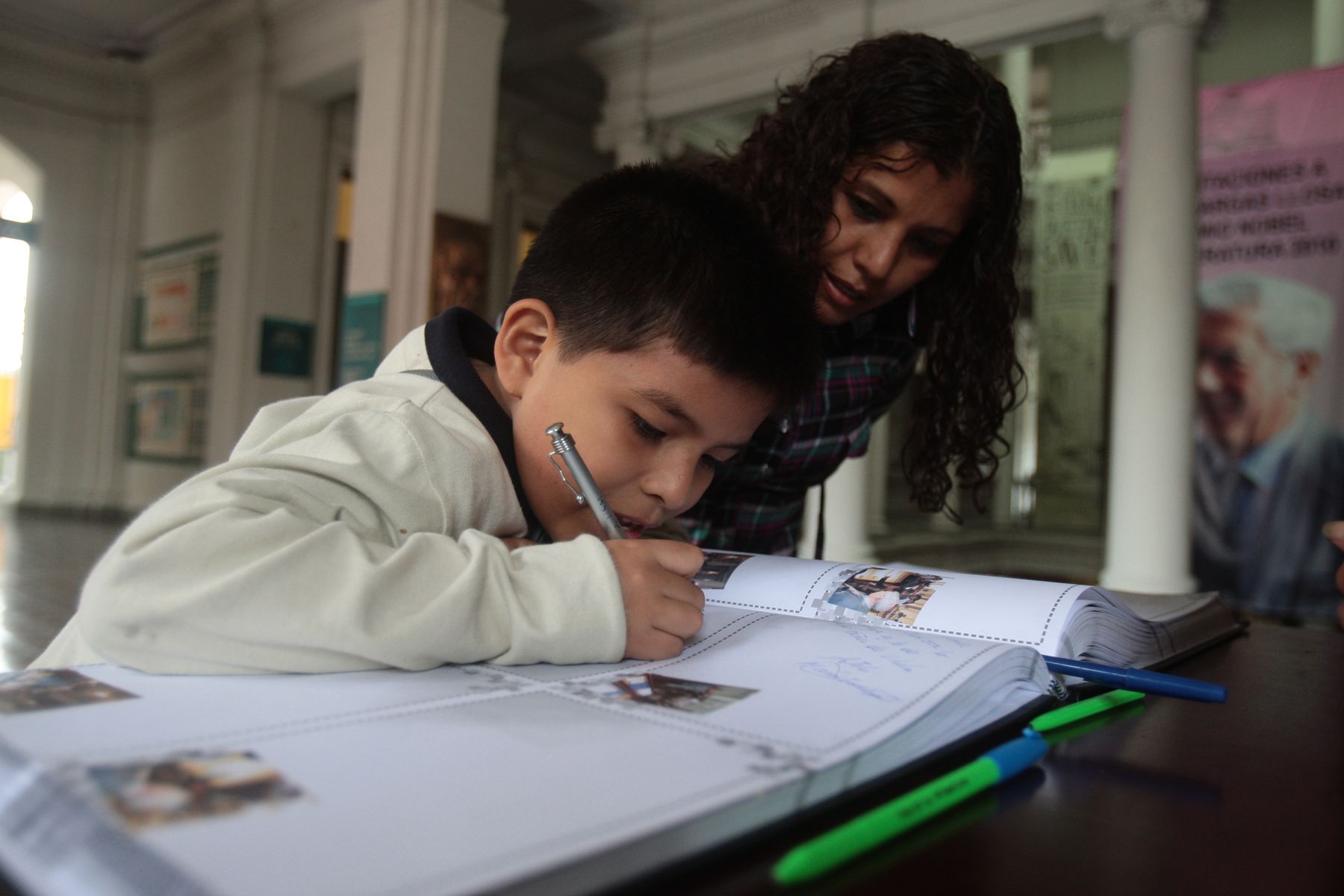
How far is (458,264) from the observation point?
549 centimetres

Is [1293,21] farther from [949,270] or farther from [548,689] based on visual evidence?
[548,689]

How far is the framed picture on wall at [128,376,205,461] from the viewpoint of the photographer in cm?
754

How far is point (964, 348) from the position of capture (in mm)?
1496

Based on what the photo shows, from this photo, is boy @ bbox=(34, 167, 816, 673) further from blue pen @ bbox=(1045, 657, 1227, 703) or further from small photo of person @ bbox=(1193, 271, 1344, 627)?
small photo of person @ bbox=(1193, 271, 1344, 627)

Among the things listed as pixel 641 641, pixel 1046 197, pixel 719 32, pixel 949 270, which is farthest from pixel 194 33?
pixel 641 641

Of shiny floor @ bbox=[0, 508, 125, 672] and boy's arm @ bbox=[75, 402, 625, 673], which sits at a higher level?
boy's arm @ bbox=[75, 402, 625, 673]

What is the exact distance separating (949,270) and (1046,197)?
6.96 metres

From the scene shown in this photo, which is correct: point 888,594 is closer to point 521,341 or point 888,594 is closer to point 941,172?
point 521,341

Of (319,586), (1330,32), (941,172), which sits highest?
(1330,32)

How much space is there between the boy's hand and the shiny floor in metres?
1.00

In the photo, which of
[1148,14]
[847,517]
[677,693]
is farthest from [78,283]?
[677,693]

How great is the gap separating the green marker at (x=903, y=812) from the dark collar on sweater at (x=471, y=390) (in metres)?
0.49

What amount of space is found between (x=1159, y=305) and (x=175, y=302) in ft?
23.7

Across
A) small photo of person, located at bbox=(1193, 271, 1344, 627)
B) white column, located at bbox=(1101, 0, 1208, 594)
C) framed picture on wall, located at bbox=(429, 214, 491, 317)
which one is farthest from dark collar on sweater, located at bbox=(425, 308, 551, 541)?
small photo of person, located at bbox=(1193, 271, 1344, 627)
